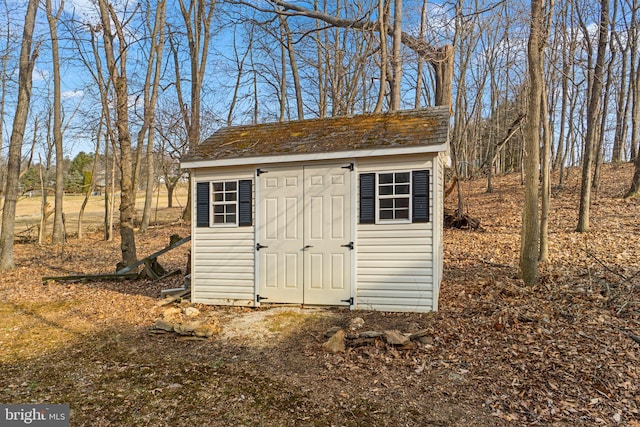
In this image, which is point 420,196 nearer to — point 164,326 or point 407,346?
point 407,346

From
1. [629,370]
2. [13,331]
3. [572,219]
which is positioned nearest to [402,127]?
[629,370]

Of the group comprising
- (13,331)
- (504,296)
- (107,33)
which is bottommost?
(13,331)

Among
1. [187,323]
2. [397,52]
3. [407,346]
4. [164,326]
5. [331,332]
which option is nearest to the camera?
[407,346]

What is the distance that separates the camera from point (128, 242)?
973 cm

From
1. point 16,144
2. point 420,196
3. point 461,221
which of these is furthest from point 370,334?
point 16,144

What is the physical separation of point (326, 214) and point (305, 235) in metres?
0.55

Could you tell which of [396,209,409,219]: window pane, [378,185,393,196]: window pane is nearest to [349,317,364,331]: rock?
[396,209,409,219]: window pane

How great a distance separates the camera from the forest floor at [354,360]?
3.64 meters

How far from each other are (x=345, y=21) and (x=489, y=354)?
1160 centimetres

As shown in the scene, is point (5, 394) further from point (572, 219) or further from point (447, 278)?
point (572, 219)

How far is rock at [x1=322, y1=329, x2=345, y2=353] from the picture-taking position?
197 inches

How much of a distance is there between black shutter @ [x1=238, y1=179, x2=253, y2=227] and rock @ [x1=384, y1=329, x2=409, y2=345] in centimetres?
341

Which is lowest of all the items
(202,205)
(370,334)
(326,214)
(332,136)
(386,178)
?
(370,334)

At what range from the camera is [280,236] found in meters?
7.09
